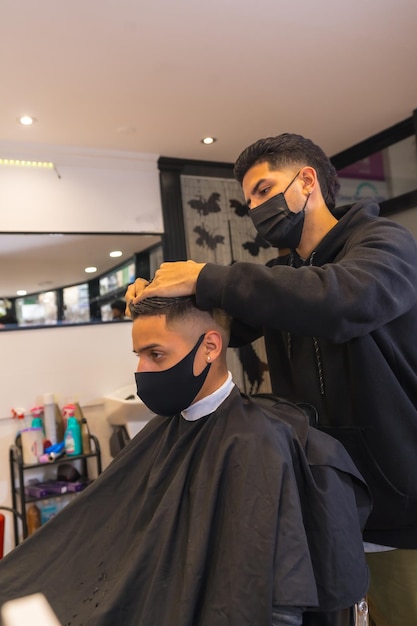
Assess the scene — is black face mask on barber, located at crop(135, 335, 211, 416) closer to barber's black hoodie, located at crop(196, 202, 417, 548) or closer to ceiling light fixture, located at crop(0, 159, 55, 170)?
barber's black hoodie, located at crop(196, 202, 417, 548)

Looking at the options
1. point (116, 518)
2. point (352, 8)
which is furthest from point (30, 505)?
point (352, 8)

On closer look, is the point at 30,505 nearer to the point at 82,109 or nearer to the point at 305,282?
the point at 82,109

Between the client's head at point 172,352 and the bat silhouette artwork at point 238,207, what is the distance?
3.05 meters

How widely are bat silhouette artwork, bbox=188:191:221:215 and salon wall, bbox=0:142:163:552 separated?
0.34 m

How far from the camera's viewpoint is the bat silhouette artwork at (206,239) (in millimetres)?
4047

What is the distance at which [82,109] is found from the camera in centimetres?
301

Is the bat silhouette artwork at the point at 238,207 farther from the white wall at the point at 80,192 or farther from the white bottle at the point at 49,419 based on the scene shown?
the white bottle at the point at 49,419

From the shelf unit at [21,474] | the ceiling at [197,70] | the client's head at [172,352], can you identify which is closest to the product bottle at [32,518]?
the shelf unit at [21,474]

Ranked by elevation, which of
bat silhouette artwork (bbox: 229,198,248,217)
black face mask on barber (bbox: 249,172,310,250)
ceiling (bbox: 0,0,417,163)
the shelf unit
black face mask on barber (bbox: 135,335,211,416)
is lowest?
the shelf unit

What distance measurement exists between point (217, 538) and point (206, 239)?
3220 mm

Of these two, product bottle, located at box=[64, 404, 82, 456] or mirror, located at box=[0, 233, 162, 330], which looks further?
mirror, located at box=[0, 233, 162, 330]

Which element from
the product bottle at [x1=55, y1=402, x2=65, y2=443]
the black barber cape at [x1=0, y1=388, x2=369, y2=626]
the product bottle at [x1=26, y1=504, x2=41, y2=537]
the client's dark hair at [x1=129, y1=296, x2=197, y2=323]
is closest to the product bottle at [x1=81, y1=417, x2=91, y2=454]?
the product bottle at [x1=55, y1=402, x2=65, y2=443]

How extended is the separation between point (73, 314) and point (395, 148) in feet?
9.17

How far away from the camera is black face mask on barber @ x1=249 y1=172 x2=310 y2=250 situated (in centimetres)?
137
